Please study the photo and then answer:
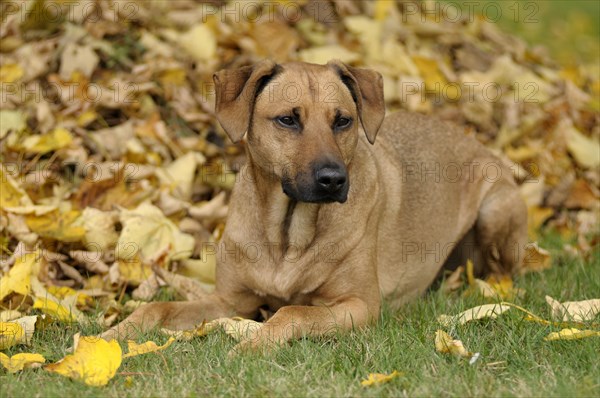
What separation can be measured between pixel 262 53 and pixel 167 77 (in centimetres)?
88

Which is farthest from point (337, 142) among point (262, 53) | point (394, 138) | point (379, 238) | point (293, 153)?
point (262, 53)

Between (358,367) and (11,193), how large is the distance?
2672 mm

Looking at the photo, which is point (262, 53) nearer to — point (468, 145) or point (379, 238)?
point (468, 145)

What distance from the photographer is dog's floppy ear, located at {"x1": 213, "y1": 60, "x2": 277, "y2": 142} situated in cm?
468

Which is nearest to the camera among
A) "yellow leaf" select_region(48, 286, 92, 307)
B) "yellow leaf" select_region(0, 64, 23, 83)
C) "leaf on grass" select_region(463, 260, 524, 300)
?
"yellow leaf" select_region(48, 286, 92, 307)

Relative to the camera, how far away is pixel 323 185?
14.4 feet

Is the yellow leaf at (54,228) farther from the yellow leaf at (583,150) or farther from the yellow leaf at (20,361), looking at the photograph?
the yellow leaf at (583,150)

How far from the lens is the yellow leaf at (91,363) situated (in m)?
3.78

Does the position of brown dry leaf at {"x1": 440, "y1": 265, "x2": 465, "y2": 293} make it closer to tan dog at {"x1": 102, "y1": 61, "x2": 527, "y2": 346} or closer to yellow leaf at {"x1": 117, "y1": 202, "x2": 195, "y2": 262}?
tan dog at {"x1": 102, "y1": 61, "x2": 527, "y2": 346}

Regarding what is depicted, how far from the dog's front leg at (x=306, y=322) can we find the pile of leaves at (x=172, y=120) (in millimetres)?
1010

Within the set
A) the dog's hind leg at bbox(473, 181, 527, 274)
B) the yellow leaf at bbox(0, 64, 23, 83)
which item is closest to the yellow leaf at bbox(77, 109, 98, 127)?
the yellow leaf at bbox(0, 64, 23, 83)

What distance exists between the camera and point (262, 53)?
7.65 m

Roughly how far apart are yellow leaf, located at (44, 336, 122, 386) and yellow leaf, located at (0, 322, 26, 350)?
21.5 inches

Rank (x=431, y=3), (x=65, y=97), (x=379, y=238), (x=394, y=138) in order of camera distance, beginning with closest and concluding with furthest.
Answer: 1. (x=379, y=238)
2. (x=394, y=138)
3. (x=65, y=97)
4. (x=431, y=3)
